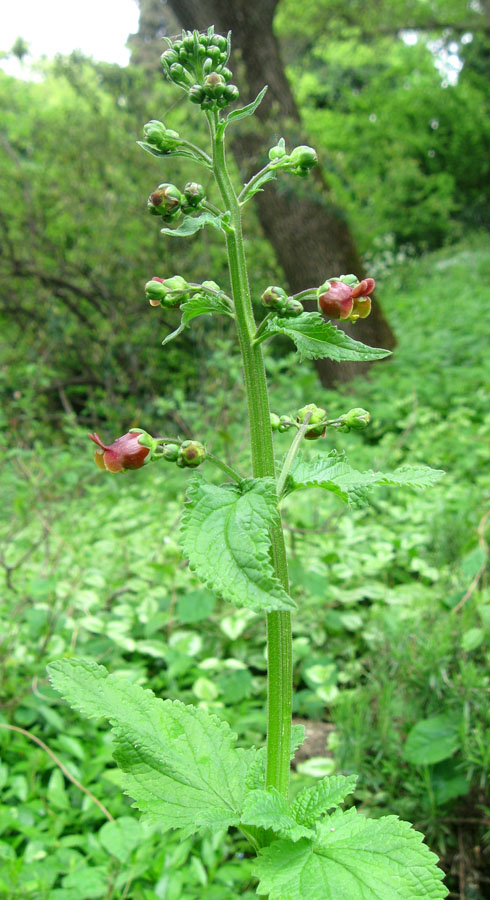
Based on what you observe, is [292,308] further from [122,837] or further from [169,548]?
[169,548]

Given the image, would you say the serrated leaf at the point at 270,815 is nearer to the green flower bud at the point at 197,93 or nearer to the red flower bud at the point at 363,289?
the red flower bud at the point at 363,289

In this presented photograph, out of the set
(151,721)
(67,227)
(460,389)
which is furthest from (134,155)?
(151,721)

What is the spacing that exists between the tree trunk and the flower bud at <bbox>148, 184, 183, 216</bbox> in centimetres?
498

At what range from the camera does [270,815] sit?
98 cm

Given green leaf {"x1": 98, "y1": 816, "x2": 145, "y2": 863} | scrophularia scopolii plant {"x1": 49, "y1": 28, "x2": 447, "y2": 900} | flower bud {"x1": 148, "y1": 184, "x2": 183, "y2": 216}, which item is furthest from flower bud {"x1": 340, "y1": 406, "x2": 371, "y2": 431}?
green leaf {"x1": 98, "y1": 816, "x2": 145, "y2": 863}

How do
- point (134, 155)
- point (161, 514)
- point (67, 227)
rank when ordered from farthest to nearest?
point (67, 227) < point (134, 155) < point (161, 514)

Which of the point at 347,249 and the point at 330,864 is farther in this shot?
the point at 347,249

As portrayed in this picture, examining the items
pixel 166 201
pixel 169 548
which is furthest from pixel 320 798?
pixel 169 548

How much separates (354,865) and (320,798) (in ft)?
0.41

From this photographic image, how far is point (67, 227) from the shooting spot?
672 centimetres

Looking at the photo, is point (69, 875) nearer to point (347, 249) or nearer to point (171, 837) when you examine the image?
point (171, 837)

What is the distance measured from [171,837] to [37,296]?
5864mm

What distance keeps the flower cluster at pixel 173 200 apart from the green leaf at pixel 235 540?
1.44ft

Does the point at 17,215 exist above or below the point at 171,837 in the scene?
above
